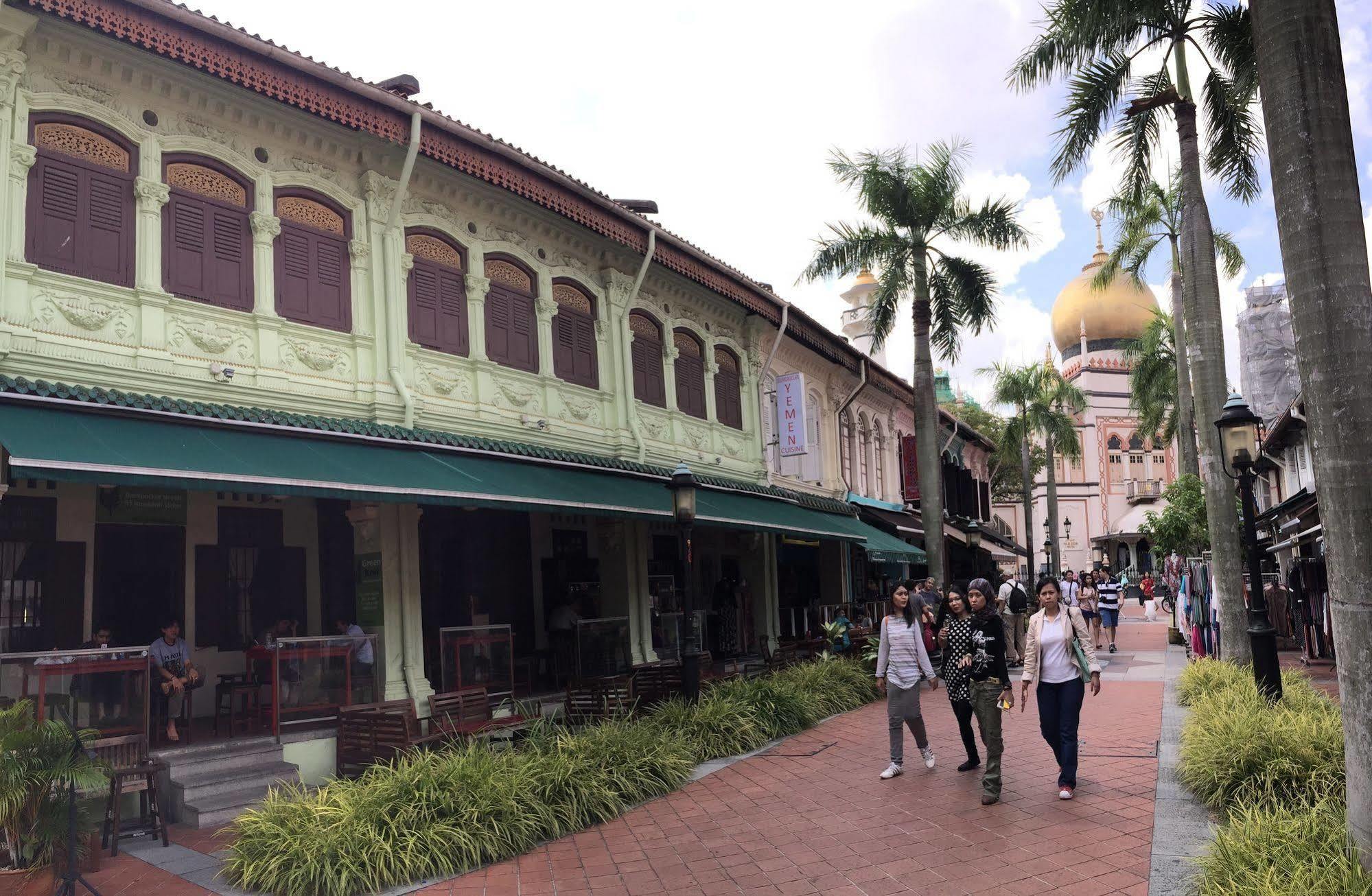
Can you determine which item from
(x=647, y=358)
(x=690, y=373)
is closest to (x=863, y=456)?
(x=690, y=373)

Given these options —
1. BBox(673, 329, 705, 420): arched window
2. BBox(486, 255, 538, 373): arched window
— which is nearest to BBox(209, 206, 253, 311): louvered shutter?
BBox(486, 255, 538, 373): arched window

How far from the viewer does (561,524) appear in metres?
16.0

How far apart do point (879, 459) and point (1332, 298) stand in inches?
939

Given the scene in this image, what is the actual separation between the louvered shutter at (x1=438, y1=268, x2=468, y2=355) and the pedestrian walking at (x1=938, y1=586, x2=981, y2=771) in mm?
6981

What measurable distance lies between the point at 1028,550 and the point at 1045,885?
33991 millimetres

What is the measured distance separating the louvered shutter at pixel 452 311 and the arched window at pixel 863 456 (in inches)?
625

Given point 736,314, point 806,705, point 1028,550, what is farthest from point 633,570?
point 1028,550

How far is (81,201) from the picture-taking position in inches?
377

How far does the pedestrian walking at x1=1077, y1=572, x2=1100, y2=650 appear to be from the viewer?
22.8 m

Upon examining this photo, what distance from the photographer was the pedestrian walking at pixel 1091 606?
2283 centimetres

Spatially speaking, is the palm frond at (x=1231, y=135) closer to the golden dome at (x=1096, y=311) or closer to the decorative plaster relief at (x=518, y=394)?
the decorative plaster relief at (x=518, y=394)

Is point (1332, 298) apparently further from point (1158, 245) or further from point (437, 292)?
point (1158, 245)

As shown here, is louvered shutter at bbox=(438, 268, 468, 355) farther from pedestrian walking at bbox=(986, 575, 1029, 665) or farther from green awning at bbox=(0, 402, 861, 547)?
pedestrian walking at bbox=(986, 575, 1029, 665)

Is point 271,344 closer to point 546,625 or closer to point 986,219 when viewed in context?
point 546,625
